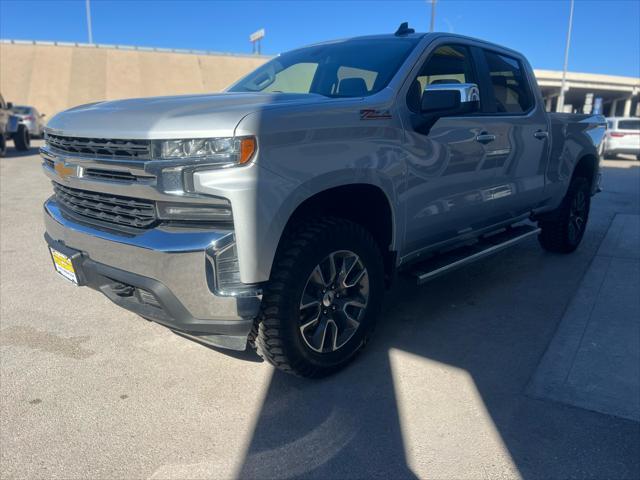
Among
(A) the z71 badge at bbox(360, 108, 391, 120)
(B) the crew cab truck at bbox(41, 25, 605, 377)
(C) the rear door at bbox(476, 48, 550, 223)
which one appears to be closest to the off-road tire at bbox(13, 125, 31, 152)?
(B) the crew cab truck at bbox(41, 25, 605, 377)

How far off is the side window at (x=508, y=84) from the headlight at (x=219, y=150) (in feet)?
8.78

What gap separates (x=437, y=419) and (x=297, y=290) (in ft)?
3.24

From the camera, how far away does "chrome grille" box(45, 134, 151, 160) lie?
2475 mm

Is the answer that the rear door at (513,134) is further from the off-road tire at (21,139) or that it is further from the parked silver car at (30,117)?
the parked silver car at (30,117)

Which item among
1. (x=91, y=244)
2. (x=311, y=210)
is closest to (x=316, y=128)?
(x=311, y=210)

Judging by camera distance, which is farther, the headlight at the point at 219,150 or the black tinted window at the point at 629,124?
the black tinted window at the point at 629,124

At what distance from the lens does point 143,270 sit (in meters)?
2.51

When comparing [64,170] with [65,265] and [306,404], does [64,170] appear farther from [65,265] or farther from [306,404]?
[306,404]

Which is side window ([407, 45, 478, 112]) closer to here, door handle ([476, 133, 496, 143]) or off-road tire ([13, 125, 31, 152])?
door handle ([476, 133, 496, 143])

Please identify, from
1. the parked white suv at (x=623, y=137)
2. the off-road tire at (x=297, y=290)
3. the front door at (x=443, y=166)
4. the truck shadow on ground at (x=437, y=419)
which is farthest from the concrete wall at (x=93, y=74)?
the off-road tire at (x=297, y=290)

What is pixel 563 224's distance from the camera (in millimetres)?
5594

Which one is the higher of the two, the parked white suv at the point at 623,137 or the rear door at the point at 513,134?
the rear door at the point at 513,134

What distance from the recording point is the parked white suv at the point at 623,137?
63.5ft

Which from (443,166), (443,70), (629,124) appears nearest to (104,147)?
(443,166)
